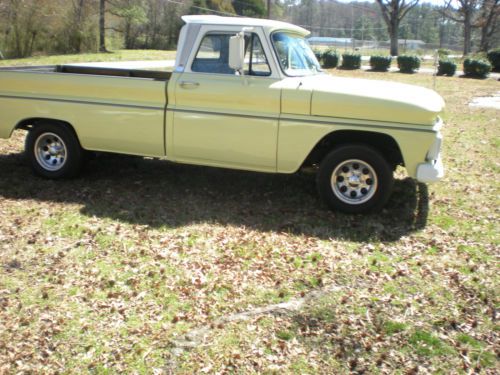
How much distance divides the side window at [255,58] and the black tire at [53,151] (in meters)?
2.55

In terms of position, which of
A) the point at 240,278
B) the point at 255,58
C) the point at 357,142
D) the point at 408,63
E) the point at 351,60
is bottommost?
the point at 240,278

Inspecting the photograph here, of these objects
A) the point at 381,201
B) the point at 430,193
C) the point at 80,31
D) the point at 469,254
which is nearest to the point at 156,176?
the point at 381,201

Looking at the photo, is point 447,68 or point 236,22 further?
point 447,68

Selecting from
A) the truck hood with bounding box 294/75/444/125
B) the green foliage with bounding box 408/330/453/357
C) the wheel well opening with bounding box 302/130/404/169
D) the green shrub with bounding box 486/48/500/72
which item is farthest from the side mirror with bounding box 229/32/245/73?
the green shrub with bounding box 486/48/500/72

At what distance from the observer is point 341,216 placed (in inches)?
226

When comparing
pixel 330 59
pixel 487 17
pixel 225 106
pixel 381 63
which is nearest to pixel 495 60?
pixel 381 63

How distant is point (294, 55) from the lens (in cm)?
607

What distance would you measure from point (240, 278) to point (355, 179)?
6.58 ft

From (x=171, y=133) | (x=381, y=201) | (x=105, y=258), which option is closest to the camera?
(x=105, y=258)

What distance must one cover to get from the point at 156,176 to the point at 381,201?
10.8 feet

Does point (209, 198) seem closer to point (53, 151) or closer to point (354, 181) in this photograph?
point (354, 181)

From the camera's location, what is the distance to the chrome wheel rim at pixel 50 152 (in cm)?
670

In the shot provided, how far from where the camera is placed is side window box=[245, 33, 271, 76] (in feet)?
18.7

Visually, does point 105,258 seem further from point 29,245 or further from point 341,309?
point 341,309
